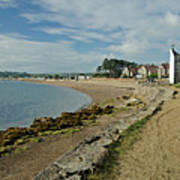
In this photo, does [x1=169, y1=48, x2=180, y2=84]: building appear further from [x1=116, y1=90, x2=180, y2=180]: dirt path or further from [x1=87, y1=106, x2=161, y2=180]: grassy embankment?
[x1=87, y1=106, x2=161, y2=180]: grassy embankment

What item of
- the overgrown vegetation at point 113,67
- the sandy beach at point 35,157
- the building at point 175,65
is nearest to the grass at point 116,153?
the sandy beach at point 35,157

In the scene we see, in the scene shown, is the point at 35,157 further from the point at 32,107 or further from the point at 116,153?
the point at 32,107

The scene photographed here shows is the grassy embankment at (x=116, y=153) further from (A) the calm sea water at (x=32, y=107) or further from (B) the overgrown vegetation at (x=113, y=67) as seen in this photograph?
(B) the overgrown vegetation at (x=113, y=67)

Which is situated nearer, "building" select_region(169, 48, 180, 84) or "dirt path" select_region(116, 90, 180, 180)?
"dirt path" select_region(116, 90, 180, 180)

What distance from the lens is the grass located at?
438cm

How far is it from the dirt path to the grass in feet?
0.47

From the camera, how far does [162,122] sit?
8.88 metres

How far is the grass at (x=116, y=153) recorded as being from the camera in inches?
173

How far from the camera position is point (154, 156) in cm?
528

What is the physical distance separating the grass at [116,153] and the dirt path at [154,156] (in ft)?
0.47

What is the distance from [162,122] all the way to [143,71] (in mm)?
66159

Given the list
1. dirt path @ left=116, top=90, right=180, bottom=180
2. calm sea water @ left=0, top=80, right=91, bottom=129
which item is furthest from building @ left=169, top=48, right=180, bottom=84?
dirt path @ left=116, top=90, right=180, bottom=180

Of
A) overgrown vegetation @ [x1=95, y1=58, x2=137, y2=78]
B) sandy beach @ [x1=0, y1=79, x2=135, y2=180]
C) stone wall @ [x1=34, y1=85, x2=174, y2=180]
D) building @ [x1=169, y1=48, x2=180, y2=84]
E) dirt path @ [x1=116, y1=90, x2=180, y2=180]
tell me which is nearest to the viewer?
stone wall @ [x1=34, y1=85, x2=174, y2=180]

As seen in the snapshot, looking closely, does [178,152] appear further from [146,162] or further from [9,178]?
[9,178]
